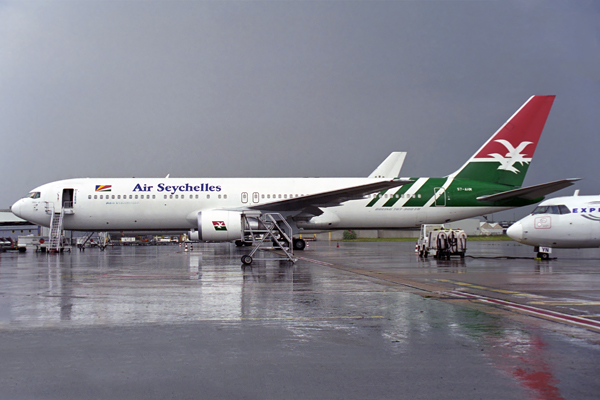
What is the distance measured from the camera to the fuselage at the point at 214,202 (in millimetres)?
26375

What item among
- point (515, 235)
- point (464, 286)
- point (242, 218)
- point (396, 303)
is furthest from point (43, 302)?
point (515, 235)

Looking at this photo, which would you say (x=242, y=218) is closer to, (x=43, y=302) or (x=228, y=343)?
(x=43, y=302)

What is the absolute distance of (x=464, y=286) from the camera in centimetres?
1043

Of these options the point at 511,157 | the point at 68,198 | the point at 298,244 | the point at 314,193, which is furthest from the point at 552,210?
the point at 68,198

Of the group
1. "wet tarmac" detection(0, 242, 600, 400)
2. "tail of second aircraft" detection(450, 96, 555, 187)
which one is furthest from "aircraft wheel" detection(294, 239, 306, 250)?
"wet tarmac" detection(0, 242, 600, 400)

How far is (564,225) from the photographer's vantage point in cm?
1892

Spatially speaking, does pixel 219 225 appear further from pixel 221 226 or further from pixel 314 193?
pixel 314 193

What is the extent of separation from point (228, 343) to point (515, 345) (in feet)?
10.0

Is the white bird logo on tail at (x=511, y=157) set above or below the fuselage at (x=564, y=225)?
above

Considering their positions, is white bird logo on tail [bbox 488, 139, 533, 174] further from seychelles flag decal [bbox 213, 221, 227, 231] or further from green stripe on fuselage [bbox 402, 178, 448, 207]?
seychelles flag decal [bbox 213, 221, 227, 231]

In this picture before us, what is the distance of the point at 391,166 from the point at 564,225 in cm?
1894

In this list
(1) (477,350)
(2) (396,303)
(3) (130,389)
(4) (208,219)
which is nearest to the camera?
(3) (130,389)

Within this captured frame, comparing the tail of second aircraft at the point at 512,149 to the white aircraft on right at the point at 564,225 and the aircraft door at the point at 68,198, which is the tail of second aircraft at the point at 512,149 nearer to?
the white aircraft on right at the point at 564,225

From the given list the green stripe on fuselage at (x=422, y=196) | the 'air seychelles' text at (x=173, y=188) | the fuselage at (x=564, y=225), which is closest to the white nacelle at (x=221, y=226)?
the 'air seychelles' text at (x=173, y=188)
